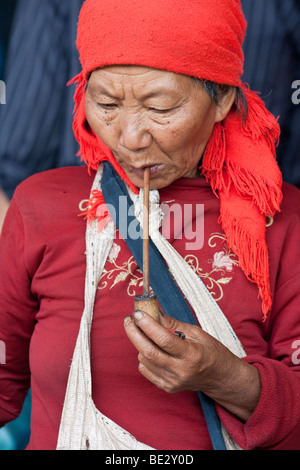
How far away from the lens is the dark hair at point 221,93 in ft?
4.59

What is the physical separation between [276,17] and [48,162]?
93 cm

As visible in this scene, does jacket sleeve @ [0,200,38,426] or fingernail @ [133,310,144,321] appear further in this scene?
jacket sleeve @ [0,200,38,426]

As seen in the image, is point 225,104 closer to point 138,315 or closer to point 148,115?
point 148,115

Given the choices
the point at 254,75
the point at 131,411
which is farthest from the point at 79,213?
the point at 254,75

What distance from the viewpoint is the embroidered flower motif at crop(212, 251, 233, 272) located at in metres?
1.53

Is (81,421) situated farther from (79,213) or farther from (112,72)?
(112,72)

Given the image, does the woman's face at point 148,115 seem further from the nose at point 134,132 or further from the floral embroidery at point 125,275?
the floral embroidery at point 125,275

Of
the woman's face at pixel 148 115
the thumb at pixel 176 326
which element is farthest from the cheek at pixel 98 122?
the thumb at pixel 176 326

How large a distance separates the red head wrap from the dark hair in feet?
0.06

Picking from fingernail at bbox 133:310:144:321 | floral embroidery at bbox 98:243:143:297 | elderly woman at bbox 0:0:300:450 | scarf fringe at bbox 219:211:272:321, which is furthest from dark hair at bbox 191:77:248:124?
fingernail at bbox 133:310:144:321

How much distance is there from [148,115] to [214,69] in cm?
18

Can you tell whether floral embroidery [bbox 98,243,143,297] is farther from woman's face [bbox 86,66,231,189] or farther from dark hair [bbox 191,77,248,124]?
dark hair [bbox 191,77,248,124]

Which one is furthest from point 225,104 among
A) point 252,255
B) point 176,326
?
point 176,326

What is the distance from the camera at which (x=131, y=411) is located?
57.6 inches
